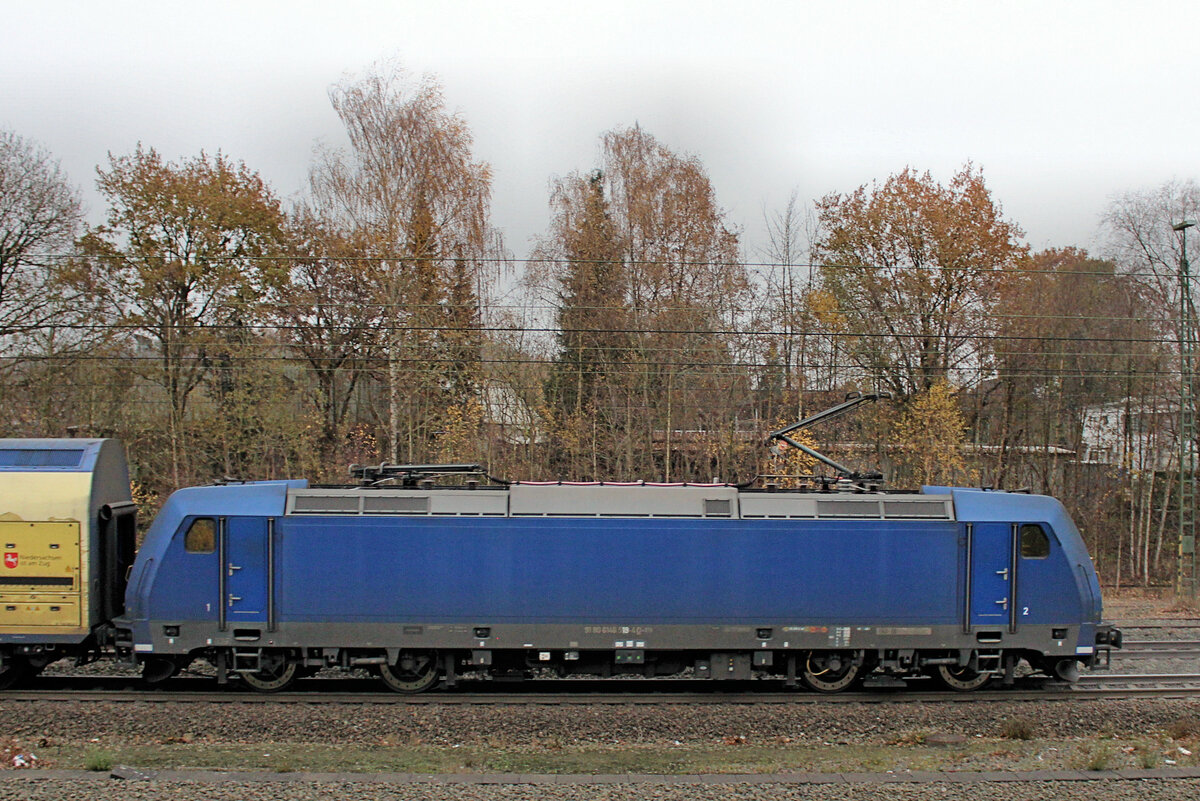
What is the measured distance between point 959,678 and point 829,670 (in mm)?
2008

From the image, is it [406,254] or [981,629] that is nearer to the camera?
[981,629]

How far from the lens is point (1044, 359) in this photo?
3228cm

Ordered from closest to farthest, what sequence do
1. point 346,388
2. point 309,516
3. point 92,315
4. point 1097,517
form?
point 309,516, point 92,315, point 1097,517, point 346,388

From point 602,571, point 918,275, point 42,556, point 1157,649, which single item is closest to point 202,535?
point 42,556

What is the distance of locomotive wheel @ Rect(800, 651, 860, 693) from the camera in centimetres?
1205

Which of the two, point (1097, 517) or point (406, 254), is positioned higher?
point (406, 254)

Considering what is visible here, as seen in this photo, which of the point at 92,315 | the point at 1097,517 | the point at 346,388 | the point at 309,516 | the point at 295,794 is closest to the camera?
the point at 295,794

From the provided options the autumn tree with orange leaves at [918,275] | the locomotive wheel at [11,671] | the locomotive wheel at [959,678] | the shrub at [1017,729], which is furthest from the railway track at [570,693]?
the autumn tree with orange leaves at [918,275]

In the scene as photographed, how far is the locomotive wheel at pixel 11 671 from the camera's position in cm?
1202

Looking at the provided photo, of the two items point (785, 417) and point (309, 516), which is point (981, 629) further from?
point (785, 417)

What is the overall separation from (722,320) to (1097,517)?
1695 cm

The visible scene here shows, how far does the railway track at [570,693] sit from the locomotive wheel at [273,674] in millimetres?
153

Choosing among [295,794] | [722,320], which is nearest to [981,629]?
[295,794]

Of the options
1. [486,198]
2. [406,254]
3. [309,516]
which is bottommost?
[309,516]
